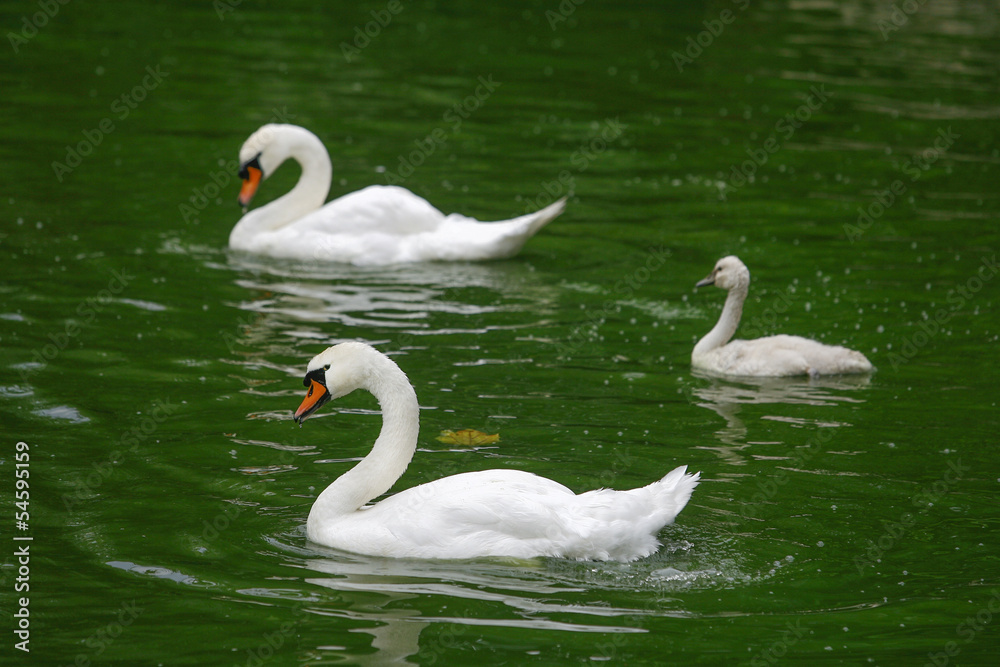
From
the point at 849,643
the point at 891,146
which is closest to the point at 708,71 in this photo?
the point at 891,146

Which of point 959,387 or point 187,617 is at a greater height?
point 187,617

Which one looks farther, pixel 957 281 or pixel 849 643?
pixel 957 281

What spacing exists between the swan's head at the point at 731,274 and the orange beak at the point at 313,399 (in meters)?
4.74

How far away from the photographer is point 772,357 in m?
10.9

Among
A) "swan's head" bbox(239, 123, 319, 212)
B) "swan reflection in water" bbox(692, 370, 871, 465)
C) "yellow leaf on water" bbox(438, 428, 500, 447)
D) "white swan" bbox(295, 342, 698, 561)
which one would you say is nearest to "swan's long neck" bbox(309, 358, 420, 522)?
"white swan" bbox(295, 342, 698, 561)

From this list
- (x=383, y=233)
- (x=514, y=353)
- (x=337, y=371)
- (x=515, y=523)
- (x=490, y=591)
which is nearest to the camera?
(x=490, y=591)

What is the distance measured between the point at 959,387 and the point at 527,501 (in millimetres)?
4757

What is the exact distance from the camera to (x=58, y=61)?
75.5 feet

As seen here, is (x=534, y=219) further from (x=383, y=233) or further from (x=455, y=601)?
(x=455, y=601)

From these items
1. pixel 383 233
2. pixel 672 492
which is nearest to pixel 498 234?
pixel 383 233

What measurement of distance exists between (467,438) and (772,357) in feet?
9.62

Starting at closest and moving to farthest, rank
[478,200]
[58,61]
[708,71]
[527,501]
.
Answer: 1. [527,501]
2. [478,200]
3. [58,61]
4. [708,71]

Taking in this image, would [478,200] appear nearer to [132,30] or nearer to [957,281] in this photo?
[957,281]

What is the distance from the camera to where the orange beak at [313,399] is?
25.0 feet
